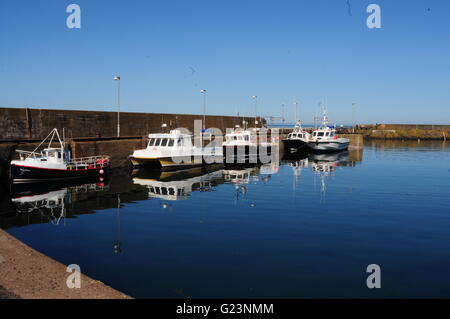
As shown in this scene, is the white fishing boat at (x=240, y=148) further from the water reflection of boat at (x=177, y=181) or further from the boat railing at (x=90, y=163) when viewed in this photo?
the boat railing at (x=90, y=163)

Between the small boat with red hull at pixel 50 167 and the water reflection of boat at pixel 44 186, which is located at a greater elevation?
the small boat with red hull at pixel 50 167

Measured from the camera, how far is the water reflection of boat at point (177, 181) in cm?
2297

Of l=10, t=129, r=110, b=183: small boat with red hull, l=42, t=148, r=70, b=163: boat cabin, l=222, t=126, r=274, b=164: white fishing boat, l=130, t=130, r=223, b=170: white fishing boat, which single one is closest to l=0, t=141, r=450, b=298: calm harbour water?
l=10, t=129, r=110, b=183: small boat with red hull

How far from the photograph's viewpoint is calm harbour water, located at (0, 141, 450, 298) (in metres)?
9.40

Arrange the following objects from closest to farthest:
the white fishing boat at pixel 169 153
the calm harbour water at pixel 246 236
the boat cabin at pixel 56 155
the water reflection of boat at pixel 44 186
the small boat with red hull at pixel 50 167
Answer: the calm harbour water at pixel 246 236, the water reflection of boat at pixel 44 186, the small boat with red hull at pixel 50 167, the boat cabin at pixel 56 155, the white fishing boat at pixel 169 153

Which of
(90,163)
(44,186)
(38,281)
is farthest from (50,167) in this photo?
(38,281)

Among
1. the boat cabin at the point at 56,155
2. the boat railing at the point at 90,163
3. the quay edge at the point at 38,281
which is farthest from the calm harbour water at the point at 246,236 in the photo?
the boat railing at the point at 90,163

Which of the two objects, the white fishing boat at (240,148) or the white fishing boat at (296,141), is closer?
the white fishing boat at (240,148)

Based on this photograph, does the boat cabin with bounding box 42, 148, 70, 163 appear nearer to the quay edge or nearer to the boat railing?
the boat railing

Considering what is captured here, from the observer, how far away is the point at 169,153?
33.2 metres

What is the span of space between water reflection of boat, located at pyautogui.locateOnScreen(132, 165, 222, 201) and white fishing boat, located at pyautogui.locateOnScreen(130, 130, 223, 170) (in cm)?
79

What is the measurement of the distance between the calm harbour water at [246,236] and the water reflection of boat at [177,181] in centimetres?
28

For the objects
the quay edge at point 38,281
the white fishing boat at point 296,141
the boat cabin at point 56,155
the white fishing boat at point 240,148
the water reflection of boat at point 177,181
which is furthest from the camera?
the white fishing boat at point 296,141
